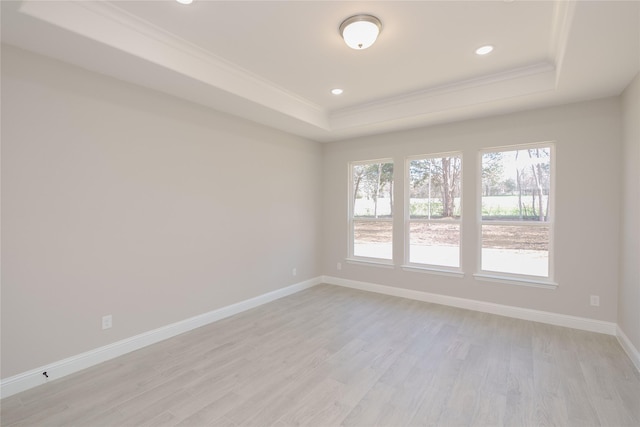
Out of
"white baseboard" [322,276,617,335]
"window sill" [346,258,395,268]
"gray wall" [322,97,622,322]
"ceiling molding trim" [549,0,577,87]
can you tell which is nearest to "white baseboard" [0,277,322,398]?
"window sill" [346,258,395,268]

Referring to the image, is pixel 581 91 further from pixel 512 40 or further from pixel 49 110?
pixel 49 110

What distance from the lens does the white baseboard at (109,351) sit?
7.48 ft

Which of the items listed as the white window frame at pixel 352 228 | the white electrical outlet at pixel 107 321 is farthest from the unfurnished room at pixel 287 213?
the white window frame at pixel 352 228

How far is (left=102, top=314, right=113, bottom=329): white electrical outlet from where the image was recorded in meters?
2.76

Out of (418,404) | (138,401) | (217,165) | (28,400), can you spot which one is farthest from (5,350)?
(418,404)

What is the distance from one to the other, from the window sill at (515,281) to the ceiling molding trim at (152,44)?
3.52 meters

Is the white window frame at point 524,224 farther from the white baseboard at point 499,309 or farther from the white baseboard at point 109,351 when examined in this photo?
the white baseboard at point 109,351

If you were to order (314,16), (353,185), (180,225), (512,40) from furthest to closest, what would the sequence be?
(353,185) < (180,225) < (512,40) < (314,16)

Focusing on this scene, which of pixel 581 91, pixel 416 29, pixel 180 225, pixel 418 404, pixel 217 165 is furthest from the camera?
pixel 217 165

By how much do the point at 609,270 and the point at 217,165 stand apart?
4.73 m

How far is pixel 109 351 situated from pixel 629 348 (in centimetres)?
490

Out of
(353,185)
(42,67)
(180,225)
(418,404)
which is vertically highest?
(42,67)

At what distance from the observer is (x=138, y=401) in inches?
85.4

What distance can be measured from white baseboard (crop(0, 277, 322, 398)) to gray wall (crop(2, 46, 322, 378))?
60 mm
